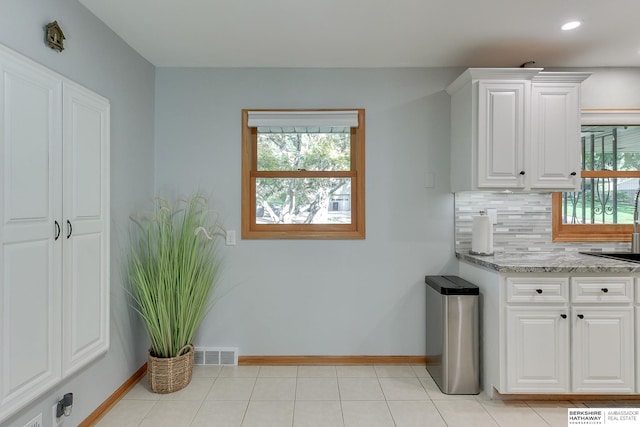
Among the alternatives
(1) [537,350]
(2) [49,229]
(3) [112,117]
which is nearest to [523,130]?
(1) [537,350]

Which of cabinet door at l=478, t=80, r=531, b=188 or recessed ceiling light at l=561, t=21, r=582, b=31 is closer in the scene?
recessed ceiling light at l=561, t=21, r=582, b=31

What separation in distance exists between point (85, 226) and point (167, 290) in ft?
2.42

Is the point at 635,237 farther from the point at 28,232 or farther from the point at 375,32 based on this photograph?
the point at 28,232

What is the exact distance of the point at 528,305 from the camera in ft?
7.83

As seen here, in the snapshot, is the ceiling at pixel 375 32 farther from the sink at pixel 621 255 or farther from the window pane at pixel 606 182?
the sink at pixel 621 255

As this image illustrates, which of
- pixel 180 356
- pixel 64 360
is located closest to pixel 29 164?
pixel 64 360

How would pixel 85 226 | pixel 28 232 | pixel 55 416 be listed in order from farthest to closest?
pixel 85 226 < pixel 55 416 < pixel 28 232

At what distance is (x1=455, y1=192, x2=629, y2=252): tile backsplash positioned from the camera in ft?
10.1

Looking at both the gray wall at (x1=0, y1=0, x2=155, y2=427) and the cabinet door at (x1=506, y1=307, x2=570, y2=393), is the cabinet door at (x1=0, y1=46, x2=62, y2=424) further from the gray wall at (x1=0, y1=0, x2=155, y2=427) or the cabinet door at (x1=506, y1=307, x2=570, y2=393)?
the cabinet door at (x1=506, y1=307, x2=570, y2=393)

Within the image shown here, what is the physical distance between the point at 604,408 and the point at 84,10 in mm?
3979

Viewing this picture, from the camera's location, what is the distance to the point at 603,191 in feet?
10.3

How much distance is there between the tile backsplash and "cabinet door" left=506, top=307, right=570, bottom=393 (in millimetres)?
794

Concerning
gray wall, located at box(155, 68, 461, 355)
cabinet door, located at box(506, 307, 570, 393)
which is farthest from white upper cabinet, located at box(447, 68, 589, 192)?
cabinet door, located at box(506, 307, 570, 393)

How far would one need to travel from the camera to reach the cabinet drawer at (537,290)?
7.79 ft
